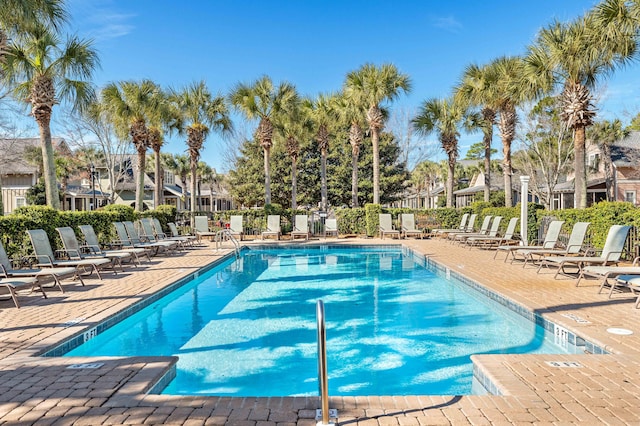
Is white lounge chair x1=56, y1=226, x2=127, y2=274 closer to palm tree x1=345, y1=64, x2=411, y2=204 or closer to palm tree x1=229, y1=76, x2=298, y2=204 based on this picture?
palm tree x1=229, y1=76, x2=298, y2=204

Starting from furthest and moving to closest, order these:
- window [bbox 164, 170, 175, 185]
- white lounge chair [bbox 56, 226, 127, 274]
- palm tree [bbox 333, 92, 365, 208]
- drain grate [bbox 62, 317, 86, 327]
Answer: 1. window [bbox 164, 170, 175, 185]
2. palm tree [bbox 333, 92, 365, 208]
3. white lounge chair [bbox 56, 226, 127, 274]
4. drain grate [bbox 62, 317, 86, 327]

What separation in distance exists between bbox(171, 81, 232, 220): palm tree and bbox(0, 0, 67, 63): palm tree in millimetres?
10654

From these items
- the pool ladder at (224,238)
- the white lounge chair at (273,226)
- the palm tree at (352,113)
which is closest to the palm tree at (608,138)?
the palm tree at (352,113)

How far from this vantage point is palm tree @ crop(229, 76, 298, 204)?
21.3 m

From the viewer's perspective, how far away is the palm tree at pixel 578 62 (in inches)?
524

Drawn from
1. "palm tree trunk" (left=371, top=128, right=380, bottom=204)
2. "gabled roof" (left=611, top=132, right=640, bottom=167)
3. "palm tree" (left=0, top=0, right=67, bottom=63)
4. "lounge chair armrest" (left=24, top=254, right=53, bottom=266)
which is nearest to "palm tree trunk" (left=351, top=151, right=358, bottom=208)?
"palm tree trunk" (left=371, top=128, right=380, bottom=204)

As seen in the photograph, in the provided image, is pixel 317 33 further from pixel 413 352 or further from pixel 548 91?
pixel 413 352

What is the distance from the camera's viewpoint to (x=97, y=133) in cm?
2825

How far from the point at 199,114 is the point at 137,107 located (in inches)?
174

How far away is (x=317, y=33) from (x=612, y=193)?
25.3m

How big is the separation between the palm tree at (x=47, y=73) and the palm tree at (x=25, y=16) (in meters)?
0.49

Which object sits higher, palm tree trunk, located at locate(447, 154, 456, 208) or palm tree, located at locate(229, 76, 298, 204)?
palm tree, located at locate(229, 76, 298, 204)

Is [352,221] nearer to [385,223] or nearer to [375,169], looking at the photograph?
[385,223]

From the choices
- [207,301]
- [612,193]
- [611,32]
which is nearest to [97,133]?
[207,301]
